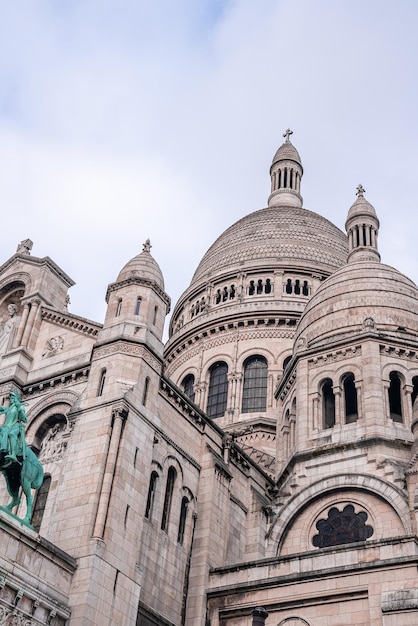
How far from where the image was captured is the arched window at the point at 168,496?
28.5 meters

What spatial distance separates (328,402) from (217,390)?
47.1 ft

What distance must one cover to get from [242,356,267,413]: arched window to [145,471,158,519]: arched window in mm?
20035

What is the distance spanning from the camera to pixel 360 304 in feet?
130

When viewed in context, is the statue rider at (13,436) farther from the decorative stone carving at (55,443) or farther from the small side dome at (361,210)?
the small side dome at (361,210)

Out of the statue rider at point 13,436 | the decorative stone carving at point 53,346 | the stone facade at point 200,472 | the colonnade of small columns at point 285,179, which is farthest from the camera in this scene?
the colonnade of small columns at point 285,179

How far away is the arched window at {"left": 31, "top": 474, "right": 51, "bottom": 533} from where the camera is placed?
27716mm

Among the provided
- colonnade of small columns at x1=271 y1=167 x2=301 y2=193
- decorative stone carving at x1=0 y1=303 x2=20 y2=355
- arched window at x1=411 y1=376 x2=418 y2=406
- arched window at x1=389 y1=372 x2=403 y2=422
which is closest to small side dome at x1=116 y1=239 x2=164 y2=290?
decorative stone carving at x1=0 y1=303 x2=20 y2=355

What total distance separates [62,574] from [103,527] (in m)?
1.87

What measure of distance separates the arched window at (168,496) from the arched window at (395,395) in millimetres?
10712

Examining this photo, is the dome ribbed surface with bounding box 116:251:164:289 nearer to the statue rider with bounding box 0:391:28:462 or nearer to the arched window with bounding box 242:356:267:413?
the statue rider with bounding box 0:391:28:462

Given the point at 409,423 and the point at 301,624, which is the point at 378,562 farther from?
the point at 409,423

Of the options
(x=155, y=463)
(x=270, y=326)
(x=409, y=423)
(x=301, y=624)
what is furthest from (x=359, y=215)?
(x=301, y=624)

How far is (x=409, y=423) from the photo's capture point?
3416cm

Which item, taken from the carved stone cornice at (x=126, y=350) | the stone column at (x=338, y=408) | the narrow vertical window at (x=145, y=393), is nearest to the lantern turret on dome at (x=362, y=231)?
the stone column at (x=338, y=408)
